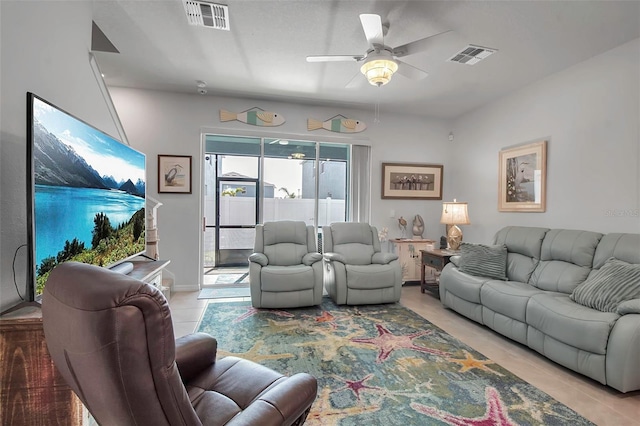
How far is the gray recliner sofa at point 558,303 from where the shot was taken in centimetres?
194

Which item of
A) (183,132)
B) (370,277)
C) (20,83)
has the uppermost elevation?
(183,132)

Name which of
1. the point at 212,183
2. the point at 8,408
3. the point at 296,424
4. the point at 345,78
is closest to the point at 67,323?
the point at 296,424

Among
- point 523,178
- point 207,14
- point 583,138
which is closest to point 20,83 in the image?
point 207,14

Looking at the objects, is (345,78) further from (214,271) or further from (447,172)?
(214,271)

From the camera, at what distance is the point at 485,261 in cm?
325

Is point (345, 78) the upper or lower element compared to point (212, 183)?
upper

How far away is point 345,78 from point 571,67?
2437 millimetres

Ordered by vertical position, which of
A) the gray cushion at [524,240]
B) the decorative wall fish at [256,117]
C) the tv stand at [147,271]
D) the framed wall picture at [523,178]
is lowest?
the tv stand at [147,271]

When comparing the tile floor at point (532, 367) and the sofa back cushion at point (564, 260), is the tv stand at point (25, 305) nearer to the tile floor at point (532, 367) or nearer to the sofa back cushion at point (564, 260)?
the tile floor at point (532, 367)

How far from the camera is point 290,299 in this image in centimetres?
343

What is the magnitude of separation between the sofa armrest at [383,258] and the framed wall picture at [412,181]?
1337mm

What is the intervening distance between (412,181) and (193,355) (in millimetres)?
4461

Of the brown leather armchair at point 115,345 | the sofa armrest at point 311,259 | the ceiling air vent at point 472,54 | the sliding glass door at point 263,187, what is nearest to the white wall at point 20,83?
the brown leather armchair at point 115,345

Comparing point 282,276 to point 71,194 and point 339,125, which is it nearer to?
point 71,194
